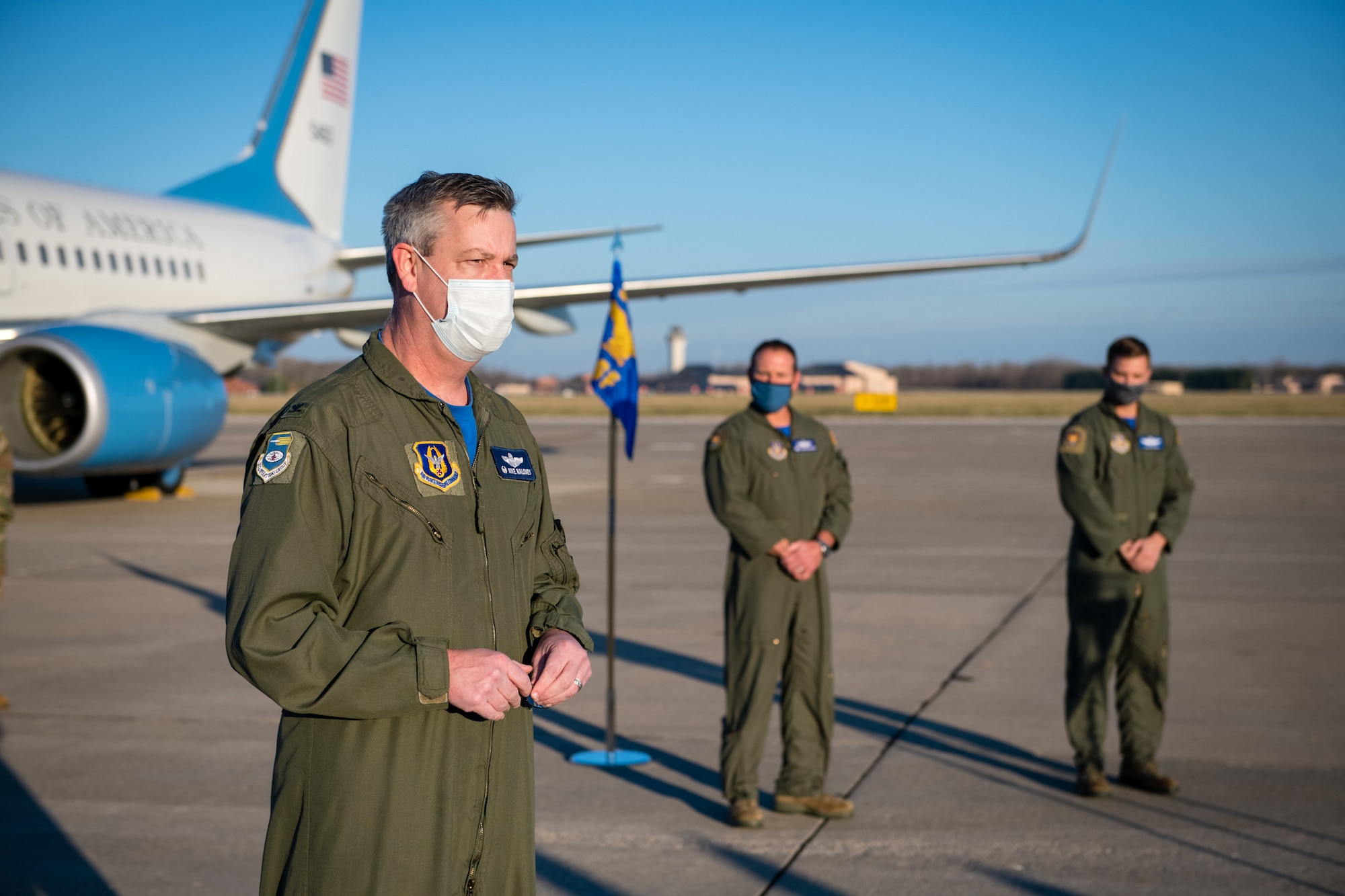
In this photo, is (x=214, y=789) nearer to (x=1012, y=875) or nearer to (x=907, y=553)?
(x=1012, y=875)

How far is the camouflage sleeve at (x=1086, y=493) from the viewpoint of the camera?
17.3 feet

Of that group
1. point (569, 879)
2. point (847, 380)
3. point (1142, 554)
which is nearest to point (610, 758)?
point (569, 879)

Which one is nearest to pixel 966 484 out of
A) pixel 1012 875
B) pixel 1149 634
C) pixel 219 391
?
pixel 219 391

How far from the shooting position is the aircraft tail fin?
24188 mm

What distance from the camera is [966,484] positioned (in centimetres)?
1995

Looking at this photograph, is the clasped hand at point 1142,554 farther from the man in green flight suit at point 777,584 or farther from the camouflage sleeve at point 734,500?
the camouflage sleeve at point 734,500

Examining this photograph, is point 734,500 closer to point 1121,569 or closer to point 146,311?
point 1121,569

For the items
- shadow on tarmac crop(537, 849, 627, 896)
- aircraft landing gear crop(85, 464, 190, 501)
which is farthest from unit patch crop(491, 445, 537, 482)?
aircraft landing gear crop(85, 464, 190, 501)

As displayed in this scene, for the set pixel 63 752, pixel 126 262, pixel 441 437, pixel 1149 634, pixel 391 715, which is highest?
pixel 126 262

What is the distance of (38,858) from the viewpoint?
4375 mm

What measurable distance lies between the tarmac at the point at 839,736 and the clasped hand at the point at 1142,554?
0.99 metres

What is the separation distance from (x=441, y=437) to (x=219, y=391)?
44.7 ft

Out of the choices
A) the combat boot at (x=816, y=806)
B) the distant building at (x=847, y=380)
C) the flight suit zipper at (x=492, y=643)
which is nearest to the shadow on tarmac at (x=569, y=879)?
the combat boot at (x=816, y=806)

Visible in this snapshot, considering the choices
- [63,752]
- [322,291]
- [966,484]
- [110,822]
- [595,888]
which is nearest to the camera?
[595,888]
